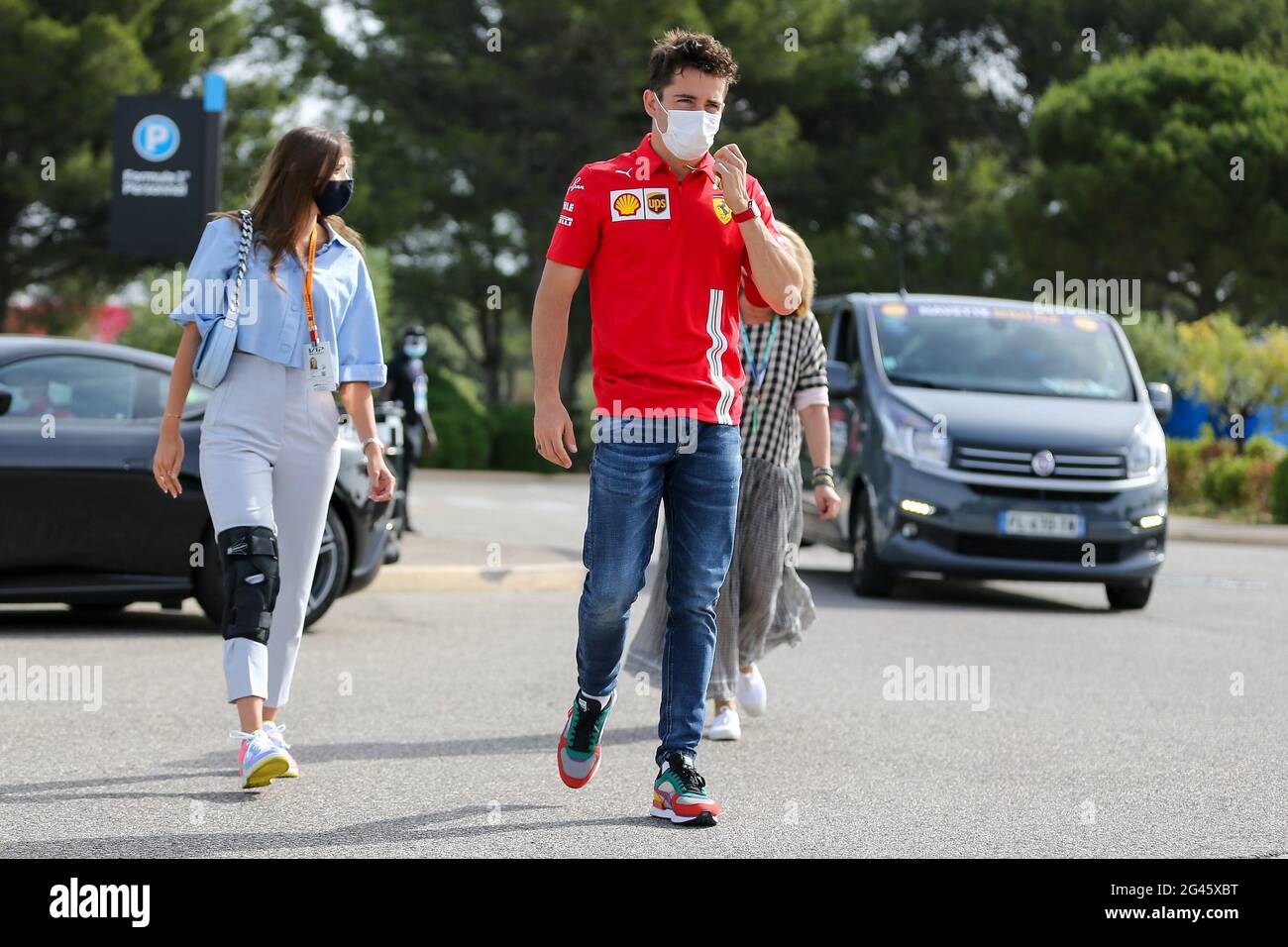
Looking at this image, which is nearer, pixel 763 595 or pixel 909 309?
pixel 763 595

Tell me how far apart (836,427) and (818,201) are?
107 ft

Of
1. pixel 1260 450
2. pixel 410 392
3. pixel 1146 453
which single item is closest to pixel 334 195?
pixel 1146 453

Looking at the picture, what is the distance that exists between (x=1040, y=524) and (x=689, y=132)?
23.3ft

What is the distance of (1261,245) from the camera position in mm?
40719

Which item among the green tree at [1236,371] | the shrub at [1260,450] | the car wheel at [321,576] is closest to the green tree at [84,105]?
the green tree at [1236,371]

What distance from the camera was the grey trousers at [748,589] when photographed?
6.77 meters

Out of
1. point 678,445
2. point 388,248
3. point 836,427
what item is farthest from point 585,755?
point 388,248

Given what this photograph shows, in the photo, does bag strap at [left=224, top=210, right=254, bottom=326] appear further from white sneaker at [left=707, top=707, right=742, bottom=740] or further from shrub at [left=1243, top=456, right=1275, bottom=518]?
shrub at [left=1243, top=456, right=1275, bottom=518]

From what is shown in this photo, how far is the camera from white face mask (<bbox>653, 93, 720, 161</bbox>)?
5.00 metres

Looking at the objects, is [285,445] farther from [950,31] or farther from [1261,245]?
[950,31]

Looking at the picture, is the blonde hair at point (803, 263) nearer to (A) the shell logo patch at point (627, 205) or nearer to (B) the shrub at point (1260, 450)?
(A) the shell logo patch at point (627, 205)

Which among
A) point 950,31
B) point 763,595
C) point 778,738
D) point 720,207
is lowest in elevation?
point 778,738

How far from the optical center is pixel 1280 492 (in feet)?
74.7

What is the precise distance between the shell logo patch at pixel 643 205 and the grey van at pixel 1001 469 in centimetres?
635
